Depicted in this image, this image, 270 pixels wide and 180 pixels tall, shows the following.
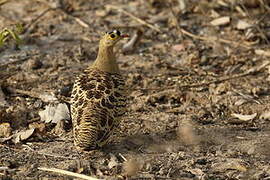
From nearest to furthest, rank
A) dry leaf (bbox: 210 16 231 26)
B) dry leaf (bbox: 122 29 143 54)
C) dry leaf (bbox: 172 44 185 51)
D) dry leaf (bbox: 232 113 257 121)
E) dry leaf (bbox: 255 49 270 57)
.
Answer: dry leaf (bbox: 232 113 257 121) → dry leaf (bbox: 255 49 270 57) → dry leaf (bbox: 122 29 143 54) → dry leaf (bbox: 172 44 185 51) → dry leaf (bbox: 210 16 231 26)

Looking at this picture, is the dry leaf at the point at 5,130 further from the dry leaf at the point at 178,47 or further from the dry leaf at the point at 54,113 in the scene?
the dry leaf at the point at 178,47

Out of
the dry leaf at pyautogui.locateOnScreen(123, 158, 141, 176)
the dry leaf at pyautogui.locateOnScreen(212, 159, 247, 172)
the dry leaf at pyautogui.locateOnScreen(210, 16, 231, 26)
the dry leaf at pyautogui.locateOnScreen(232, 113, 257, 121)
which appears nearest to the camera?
the dry leaf at pyautogui.locateOnScreen(123, 158, 141, 176)

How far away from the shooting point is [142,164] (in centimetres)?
483

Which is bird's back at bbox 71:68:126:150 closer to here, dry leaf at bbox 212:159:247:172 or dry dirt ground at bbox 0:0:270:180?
dry dirt ground at bbox 0:0:270:180

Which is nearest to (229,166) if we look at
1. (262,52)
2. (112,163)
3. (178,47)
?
(112,163)

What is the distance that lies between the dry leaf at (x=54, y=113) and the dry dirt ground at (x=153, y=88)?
76 millimetres

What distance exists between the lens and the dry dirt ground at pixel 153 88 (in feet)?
16.0

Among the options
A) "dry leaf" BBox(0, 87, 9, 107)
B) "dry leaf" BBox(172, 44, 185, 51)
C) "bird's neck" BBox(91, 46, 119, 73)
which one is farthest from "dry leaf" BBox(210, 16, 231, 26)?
"dry leaf" BBox(0, 87, 9, 107)

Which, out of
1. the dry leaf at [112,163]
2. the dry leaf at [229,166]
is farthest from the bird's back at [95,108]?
the dry leaf at [229,166]

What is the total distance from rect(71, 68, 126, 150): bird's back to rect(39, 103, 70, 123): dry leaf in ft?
1.81

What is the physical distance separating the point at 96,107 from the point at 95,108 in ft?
0.05

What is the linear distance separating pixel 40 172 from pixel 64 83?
204 cm

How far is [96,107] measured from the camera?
492cm

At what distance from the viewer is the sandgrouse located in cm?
473
